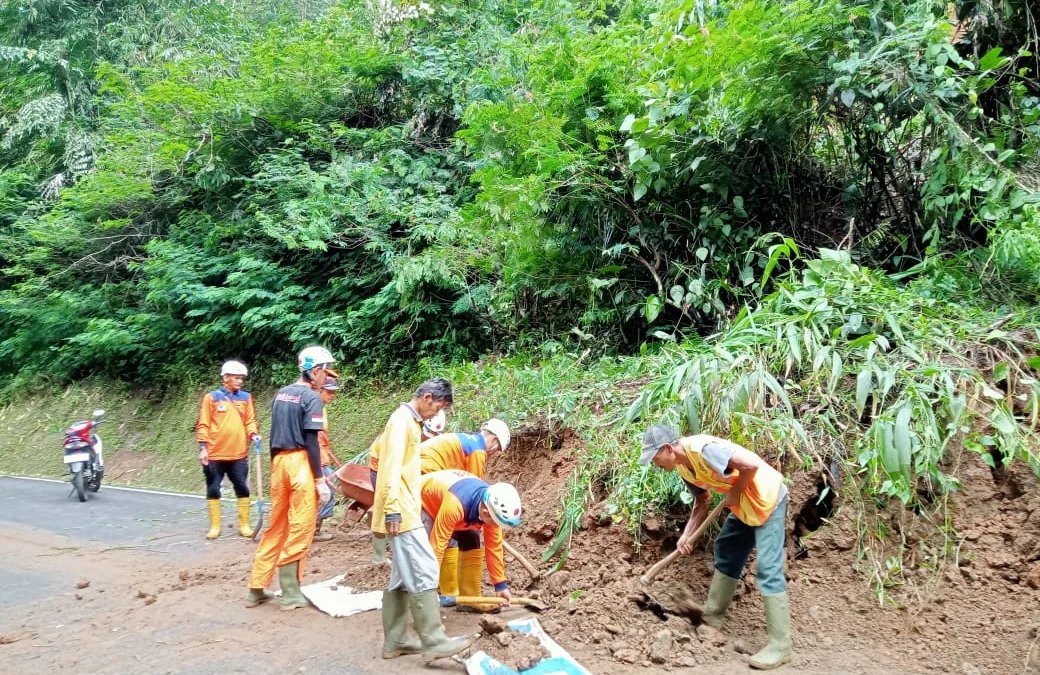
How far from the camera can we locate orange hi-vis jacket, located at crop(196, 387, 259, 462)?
8.05m

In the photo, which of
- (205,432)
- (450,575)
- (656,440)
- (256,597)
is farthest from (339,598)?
(205,432)

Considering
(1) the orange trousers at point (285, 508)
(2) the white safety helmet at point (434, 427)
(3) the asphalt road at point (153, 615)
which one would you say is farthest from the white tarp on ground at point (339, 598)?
(2) the white safety helmet at point (434, 427)

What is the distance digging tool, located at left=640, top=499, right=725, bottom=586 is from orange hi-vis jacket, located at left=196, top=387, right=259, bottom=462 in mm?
5068

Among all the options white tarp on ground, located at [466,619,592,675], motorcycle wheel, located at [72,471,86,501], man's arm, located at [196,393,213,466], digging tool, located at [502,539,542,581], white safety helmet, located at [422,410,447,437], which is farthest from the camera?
motorcycle wheel, located at [72,471,86,501]

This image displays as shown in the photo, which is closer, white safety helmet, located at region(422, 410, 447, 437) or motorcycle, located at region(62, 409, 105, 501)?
white safety helmet, located at region(422, 410, 447, 437)

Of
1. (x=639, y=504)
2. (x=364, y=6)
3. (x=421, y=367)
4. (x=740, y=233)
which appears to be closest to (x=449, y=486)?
(x=639, y=504)

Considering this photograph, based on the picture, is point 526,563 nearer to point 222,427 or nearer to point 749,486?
point 749,486

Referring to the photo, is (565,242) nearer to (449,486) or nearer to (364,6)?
(449,486)

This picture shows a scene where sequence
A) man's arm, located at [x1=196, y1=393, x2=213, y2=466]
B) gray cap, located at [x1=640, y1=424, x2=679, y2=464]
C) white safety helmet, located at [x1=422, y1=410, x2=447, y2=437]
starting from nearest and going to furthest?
gray cap, located at [x1=640, y1=424, x2=679, y2=464], white safety helmet, located at [x1=422, y1=410, x2=447, y2=437], man's arm, located at [x1=196, y1=393, x2=213, y2=466]

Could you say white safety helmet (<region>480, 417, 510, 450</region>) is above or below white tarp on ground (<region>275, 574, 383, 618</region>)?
above

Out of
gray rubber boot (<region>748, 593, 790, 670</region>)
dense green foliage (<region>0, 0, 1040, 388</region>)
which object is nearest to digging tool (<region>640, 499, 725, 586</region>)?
gray rubber boot (<region>748, 593, 790, 670</region>)

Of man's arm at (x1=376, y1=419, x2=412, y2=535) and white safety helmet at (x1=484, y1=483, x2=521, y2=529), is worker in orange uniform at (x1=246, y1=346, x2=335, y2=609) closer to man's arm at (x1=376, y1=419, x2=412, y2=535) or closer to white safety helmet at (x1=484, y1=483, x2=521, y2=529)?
man's arm at (x1=376, y1=419, x2=412, y2=535)

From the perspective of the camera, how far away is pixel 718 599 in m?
4.69

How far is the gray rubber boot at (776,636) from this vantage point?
420cm
